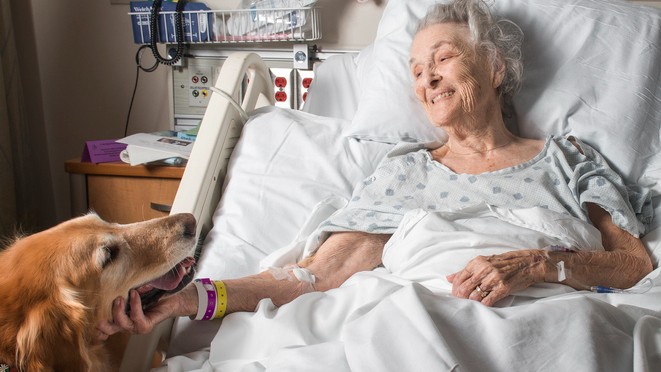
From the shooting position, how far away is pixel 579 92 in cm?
181

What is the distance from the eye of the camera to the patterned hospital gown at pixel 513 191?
161cm

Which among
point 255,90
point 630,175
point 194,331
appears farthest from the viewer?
point 255,90

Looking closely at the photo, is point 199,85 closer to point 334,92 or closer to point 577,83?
point 334,92

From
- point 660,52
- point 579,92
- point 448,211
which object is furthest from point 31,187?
point 660,52

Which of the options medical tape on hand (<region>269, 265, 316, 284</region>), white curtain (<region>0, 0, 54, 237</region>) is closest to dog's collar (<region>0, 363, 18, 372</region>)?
medical tape on hand (<region>269, 265, 316, 284</region>)

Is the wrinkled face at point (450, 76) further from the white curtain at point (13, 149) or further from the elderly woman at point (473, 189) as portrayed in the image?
the white curtain at point (13, 149)

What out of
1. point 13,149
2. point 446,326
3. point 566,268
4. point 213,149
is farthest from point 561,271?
point 13,149

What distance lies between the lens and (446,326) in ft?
3.77

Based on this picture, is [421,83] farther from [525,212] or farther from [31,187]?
[31,187]

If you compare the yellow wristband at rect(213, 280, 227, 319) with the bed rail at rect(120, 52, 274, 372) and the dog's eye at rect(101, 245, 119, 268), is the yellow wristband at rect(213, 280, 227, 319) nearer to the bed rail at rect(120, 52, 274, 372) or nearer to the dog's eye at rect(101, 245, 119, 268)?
the bed rail at rect(120, 52, 274, 372)

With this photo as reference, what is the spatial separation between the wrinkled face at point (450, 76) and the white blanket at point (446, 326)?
13.9 inches

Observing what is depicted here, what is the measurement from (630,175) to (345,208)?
0.71 meters

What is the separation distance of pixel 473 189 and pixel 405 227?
21 centimetres

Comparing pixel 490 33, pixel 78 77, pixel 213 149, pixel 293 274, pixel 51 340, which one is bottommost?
pixel 293 274
